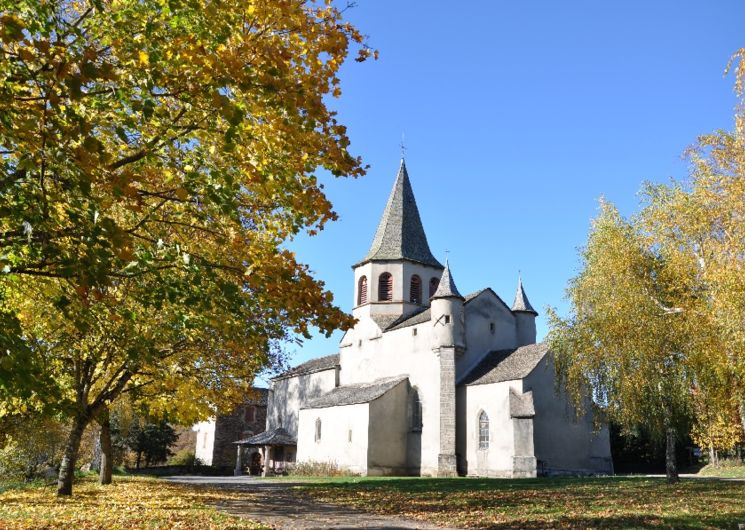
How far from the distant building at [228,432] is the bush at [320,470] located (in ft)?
37.6

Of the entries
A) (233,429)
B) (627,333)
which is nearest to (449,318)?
(627,333)

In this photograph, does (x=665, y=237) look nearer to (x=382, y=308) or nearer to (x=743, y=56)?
(x=743, y=56)

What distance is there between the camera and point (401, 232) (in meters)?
43.5

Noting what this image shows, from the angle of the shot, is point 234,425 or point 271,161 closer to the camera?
point 271,161

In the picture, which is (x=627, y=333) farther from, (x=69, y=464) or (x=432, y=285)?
(x=432, y=285)

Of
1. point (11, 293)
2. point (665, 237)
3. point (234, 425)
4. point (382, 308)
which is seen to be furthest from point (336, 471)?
point (11, 293)

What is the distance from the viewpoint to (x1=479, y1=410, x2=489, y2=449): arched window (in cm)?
3319

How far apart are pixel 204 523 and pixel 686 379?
50.2 feet

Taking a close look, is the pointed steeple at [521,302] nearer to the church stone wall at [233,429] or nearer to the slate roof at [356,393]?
the slate roof at [356,393]

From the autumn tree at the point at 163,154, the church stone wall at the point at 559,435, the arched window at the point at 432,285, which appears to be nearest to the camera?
the autumn tree at the point at 163,154

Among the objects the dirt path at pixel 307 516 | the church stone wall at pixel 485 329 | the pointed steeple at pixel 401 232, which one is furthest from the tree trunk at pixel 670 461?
the pointed steeple at pixel 401 232

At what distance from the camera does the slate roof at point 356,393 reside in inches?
1467

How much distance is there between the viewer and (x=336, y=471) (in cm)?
3722

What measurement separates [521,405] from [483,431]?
10.7 ft
